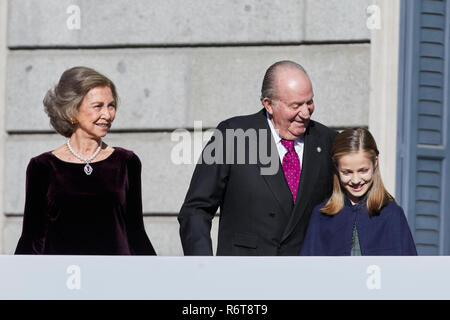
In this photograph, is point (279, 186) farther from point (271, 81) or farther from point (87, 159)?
point (87, 159)

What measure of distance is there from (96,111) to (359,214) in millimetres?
1827

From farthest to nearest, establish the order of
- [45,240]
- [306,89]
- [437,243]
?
1. [437,243]
2. [45,240]
3. [306,89]

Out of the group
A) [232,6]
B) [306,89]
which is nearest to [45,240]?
[306,89]

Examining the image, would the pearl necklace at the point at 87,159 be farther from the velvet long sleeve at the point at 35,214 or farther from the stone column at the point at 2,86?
the stone column at the point at 2,86

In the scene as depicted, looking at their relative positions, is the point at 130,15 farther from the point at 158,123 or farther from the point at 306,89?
the point at 306,89

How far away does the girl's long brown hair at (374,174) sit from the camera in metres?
5.16

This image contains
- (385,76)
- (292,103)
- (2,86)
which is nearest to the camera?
(292,103)

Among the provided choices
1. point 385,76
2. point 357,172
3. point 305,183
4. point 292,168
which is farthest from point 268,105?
point 385,76

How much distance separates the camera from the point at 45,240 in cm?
587

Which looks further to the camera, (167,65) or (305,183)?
(167,65)

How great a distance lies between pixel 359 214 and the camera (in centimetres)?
519

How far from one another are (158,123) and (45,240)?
1670mm
